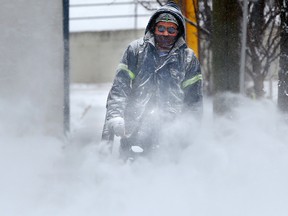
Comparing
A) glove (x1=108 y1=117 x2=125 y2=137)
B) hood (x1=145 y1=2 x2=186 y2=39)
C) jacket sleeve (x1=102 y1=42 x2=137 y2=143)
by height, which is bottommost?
glove (x1=108 y1=117 x2=125 y2=137)

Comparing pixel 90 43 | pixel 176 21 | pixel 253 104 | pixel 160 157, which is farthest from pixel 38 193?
pixel 90 43

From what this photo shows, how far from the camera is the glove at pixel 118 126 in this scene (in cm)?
504

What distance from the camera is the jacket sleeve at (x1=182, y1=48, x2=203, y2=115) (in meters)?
5.28

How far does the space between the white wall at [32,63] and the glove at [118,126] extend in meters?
3.29

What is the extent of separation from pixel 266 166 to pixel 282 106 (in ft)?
5.55

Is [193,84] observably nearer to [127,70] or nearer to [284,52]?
[127,70]

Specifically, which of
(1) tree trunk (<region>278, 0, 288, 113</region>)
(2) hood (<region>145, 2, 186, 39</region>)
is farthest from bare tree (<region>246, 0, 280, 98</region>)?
(2) hood (<region>145, 2, 186, 39</region>)

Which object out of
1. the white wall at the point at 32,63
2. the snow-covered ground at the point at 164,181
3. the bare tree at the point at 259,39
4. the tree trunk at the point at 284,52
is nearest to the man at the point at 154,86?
the snow-covered ground at the point at 164,181

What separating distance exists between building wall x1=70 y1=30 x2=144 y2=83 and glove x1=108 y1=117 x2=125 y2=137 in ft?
42.3

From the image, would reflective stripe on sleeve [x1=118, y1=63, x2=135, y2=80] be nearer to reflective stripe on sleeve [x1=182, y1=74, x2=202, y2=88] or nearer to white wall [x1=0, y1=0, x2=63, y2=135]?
reflective stripe on sleeve [x1=182, y1=74, x2=202, y2=88]

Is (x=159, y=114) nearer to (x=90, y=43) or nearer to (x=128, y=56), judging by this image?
(x=128, y=56)

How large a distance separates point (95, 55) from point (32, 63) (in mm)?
9922

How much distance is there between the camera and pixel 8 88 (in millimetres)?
8305

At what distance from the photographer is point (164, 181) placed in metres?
5.40
